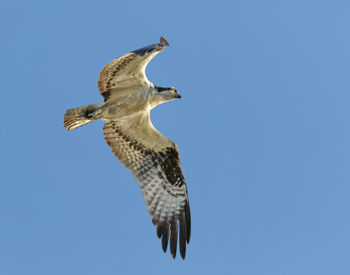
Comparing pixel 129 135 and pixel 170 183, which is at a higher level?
pixel 129 135

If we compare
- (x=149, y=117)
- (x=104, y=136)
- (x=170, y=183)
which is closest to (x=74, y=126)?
(x=104, y=136)

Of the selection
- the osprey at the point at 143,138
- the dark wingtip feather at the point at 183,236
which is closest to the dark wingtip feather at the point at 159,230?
the osprey at the point at 143,138

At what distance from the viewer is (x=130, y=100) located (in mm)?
11312

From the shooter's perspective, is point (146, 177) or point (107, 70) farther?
point (146, 177)

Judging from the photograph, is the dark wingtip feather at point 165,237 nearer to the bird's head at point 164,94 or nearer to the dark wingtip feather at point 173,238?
the dark wingtip feather at point 173,238

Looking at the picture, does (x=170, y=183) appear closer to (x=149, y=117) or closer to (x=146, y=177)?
(x=146, y=177)

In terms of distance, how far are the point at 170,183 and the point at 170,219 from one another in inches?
33.1

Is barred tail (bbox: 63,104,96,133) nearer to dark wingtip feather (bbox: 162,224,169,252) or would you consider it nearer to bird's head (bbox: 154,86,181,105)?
bird's head (bbox: 154,86,181,105)

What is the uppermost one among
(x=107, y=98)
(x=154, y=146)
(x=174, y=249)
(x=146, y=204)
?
(x=107, y=98)

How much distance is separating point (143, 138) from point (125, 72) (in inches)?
64.1

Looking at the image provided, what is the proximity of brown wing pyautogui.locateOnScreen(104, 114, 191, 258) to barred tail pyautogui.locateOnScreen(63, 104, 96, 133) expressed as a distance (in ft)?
1.86

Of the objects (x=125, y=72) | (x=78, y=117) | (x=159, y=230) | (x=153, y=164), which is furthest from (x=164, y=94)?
(x=159, y=230)

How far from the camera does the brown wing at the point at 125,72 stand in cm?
1046

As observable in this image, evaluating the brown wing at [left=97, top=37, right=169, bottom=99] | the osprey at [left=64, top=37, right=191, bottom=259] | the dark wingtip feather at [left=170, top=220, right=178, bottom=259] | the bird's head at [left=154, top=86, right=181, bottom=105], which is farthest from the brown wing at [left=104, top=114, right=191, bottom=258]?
the brown wing at [left=97, top=37, right=169, bottom=99]
